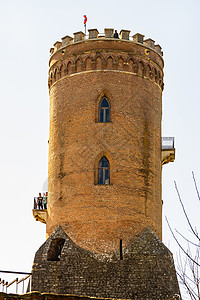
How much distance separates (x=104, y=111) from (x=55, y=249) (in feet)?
20.0

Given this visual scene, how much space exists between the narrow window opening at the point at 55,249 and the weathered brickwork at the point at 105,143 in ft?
2.31

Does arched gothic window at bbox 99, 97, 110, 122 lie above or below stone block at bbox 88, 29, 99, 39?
below

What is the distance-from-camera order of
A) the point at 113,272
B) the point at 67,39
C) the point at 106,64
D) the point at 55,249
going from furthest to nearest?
1. the point at 67,39
2. the point at 106,64
3. the point at 55,249
4. the point at 113,272

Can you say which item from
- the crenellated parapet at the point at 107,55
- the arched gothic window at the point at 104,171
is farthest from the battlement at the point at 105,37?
the arched gothic window at the point at 104,171

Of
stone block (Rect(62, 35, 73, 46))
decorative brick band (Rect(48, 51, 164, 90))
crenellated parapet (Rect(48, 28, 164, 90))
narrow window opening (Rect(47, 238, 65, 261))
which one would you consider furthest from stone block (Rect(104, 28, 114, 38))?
narrow window opening (Rect(47, 238, 65, 261))

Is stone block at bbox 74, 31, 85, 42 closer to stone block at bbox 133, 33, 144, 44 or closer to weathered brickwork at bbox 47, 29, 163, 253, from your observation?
weathered brickwork at bbox 47, 29, 163, 253

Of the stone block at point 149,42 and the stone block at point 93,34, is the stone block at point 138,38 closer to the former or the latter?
the stone block at point 149,42

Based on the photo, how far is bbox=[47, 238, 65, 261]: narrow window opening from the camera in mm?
25747

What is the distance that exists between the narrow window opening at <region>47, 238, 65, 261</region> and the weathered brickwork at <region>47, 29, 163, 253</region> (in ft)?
2.31

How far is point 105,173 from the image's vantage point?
26375 mm

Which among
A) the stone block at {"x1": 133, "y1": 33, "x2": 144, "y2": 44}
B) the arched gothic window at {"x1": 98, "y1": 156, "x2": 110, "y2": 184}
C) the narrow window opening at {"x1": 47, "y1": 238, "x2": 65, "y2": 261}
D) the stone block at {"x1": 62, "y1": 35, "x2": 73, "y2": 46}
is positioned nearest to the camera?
the narrow window opening at {"x1": 47, "y1": 238, "x2": 65, "y2": 261}

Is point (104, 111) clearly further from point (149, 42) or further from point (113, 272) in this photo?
point (113, 272)

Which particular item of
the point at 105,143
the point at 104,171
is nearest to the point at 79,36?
the point at 105,143

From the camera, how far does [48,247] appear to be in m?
25.7
